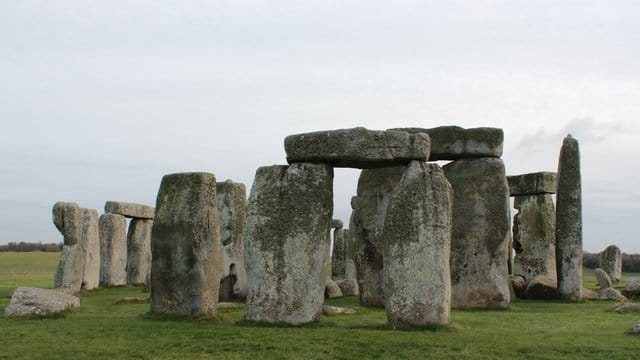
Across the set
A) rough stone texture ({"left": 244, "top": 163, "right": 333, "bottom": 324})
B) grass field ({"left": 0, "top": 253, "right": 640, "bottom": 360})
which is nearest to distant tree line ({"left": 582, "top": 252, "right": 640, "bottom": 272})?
grass field ({"left": 0, "top": 253, "right": 640, "bottom": 360})

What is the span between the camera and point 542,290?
20.5 m

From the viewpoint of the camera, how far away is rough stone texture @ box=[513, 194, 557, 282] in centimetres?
2391

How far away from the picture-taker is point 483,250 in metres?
18.0

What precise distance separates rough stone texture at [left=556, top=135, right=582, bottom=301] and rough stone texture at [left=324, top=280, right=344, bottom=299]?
590 centimetres

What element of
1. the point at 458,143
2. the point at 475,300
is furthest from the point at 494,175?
the point at 475,300

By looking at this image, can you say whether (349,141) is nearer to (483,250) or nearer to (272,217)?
(272,217)

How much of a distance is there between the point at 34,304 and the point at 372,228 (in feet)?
25.3

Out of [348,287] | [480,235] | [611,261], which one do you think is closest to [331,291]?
[348,287]

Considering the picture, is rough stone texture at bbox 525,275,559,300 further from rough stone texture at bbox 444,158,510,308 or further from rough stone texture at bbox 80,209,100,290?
rough stone texture at bbox 80,209,100,290

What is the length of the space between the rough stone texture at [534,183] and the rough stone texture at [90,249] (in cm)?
1385

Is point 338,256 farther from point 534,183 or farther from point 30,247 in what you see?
point 30,247

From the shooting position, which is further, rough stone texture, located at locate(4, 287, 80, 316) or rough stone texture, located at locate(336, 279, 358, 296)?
rough stone texture, located at locate(336, 279, 358, 296)

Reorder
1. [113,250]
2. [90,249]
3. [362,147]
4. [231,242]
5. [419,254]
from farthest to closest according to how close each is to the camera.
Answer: [113,250], [90,249], [231,242], [362,147], [419,254]

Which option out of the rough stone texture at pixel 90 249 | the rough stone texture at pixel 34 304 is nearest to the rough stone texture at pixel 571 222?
the rough stone texture at pixel 34 304
